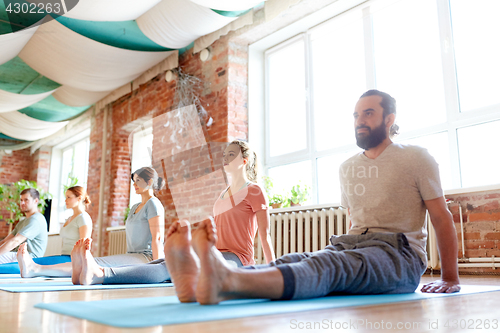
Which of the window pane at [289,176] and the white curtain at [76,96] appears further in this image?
the white curtain at [76,96]

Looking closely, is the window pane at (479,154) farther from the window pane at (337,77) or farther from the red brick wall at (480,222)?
the window pane at (337,77)

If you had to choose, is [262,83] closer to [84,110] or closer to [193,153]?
[193,153]

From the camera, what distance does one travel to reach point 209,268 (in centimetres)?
116

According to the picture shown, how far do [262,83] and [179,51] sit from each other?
1294mm

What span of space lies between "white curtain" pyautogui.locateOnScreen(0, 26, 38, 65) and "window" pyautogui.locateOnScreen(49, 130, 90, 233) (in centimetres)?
370

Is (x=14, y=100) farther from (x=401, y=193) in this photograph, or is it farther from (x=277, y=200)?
(x=401, y=193)

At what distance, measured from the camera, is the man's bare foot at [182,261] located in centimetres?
133

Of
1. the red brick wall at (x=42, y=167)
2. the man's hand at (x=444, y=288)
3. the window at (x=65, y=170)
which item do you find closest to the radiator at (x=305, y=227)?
the man's hand at (x=444, y=288)

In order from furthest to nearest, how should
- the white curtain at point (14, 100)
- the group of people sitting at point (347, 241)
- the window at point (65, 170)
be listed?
1. the window at point (65, 170)
2. the white curtain at point (14, 100)
3. the group of people sitting at point (347, 241)

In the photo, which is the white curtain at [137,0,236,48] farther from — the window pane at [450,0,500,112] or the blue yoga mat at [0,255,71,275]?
the blue yoga mat at [0,255,71,275]

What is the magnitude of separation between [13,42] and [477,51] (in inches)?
179

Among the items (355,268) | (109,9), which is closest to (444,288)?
(355,268)

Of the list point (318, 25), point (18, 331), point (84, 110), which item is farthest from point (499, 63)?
point (84, 110)

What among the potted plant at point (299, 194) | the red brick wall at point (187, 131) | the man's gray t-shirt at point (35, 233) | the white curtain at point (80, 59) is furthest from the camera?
the red brick wall at point (187, 131)
